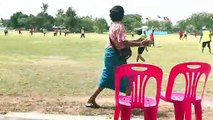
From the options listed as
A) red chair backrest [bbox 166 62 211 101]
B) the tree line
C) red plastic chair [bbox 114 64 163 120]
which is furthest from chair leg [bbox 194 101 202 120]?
the tree line

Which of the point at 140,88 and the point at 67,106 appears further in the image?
the point at 67,106

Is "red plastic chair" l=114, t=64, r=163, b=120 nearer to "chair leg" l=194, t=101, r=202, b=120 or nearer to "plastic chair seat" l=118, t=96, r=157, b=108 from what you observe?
"plastic chair seat" l=118, t=96, r=157, b=108

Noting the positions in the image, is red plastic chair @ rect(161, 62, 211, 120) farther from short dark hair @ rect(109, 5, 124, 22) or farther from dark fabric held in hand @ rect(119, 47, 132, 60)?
short dark hair @ rect(109, 5, 124, 22)

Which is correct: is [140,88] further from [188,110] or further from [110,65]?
[110,65]

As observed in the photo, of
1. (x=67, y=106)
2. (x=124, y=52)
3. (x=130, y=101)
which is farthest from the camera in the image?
(x=67, y=106)

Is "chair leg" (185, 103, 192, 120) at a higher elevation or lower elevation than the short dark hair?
lower

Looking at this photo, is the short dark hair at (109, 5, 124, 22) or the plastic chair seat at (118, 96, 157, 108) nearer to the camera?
the plastic chair seat at (118, 96, 157, 108)

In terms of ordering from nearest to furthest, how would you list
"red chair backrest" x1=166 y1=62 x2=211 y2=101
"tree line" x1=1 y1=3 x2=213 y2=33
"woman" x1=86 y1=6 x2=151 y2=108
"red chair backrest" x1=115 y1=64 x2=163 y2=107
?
"red chair backrest" x1=115 y1=64 x2=163 y2=107, "red chair backrest" x1=166 y1=62 x2=211 y2=101, "woman" x1=86 y1=6 x2=151 y2=108, "tree line" x1=1 y1=3 x2=213 y2=33

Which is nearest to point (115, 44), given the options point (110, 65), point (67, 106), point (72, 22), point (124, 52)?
point (124, 52)

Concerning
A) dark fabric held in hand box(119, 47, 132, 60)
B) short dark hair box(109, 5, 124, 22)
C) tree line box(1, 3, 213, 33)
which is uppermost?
short dark hair box(109, 5, 124, 22)

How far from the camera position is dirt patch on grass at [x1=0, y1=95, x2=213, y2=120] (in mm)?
7305

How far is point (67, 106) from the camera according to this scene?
7828 millimetres

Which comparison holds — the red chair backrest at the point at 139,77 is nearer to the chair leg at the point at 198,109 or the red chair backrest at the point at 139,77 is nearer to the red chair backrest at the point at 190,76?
the red chair backrest at the point at 190,76

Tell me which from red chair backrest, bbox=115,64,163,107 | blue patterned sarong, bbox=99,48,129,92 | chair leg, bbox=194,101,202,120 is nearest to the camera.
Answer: red chair backrest, bbox=115,64,163,107
